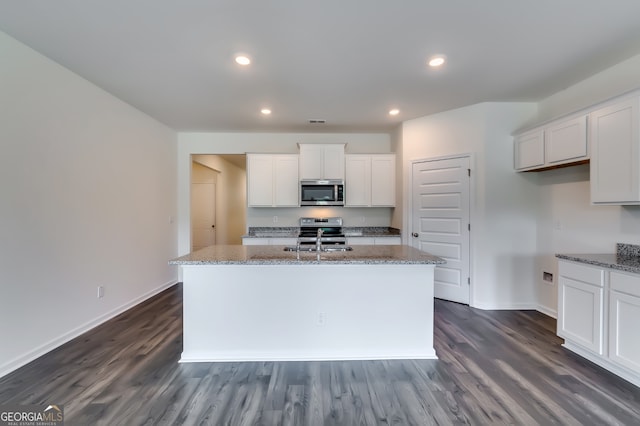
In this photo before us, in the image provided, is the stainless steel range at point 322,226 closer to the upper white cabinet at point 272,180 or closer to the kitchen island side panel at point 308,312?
the upper white cabinet at point 272,180

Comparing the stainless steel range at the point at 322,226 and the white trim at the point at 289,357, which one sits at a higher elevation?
the stainless steel range at the point at 322,226

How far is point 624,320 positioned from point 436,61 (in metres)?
2.57

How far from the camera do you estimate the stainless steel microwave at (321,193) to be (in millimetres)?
4512

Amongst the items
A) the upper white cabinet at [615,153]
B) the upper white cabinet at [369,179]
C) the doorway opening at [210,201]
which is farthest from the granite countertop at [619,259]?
the doorway opening at [210,201]

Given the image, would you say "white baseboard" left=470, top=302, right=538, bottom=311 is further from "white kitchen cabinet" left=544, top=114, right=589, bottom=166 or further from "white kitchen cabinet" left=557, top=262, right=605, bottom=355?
"white kitchen cabinet" left=544, top=114, right=589, bottom=166

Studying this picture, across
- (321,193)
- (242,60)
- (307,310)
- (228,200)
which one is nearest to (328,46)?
(242,60)

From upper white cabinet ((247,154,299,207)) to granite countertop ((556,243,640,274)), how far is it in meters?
3.55

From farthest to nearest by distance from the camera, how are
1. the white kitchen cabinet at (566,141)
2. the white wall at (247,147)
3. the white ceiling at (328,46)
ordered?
the white wall at (247,147) → the white kitchen cabinet at (566,141) → the white ceiling at (328,46)

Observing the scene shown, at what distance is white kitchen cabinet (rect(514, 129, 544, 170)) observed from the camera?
10.3 feet

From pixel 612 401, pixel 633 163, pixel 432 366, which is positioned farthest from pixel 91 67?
pixel 612 401

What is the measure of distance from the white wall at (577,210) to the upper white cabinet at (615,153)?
17cm

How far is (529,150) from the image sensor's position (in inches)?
130

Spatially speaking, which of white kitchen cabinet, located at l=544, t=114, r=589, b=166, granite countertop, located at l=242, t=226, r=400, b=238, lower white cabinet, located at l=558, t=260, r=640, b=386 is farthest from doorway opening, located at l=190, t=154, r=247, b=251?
lower white cabinet, located at l=558, t=260, r=640, b=386

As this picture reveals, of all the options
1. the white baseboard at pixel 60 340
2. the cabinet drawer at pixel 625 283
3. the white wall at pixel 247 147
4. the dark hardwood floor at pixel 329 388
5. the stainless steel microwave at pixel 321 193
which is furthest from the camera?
the white wall at pixel 247 147
